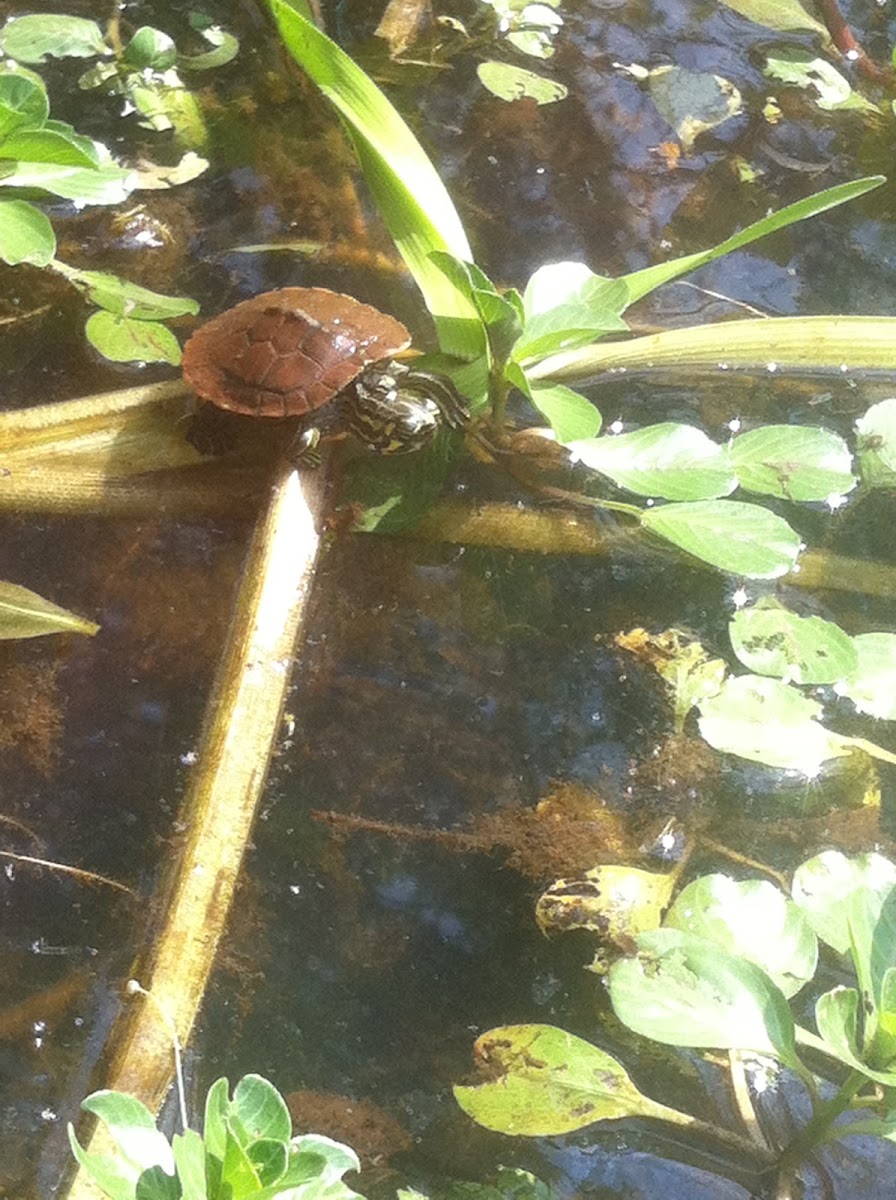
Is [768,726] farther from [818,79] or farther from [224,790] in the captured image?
[818,79]

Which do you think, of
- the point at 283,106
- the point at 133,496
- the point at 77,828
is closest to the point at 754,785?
the point at 77,828

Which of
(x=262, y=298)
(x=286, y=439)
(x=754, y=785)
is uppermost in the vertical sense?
(x=262, y=298)

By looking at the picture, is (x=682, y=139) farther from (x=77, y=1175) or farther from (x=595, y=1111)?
(x=77, y=1175)

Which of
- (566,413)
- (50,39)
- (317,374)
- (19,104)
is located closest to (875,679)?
(566,413)

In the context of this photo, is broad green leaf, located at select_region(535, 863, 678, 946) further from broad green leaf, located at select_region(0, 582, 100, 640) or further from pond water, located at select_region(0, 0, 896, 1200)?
broad green leaf, located at select_region(0, 582, 100, 640)

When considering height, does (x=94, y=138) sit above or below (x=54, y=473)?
above

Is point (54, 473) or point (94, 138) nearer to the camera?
point (54, 473)
